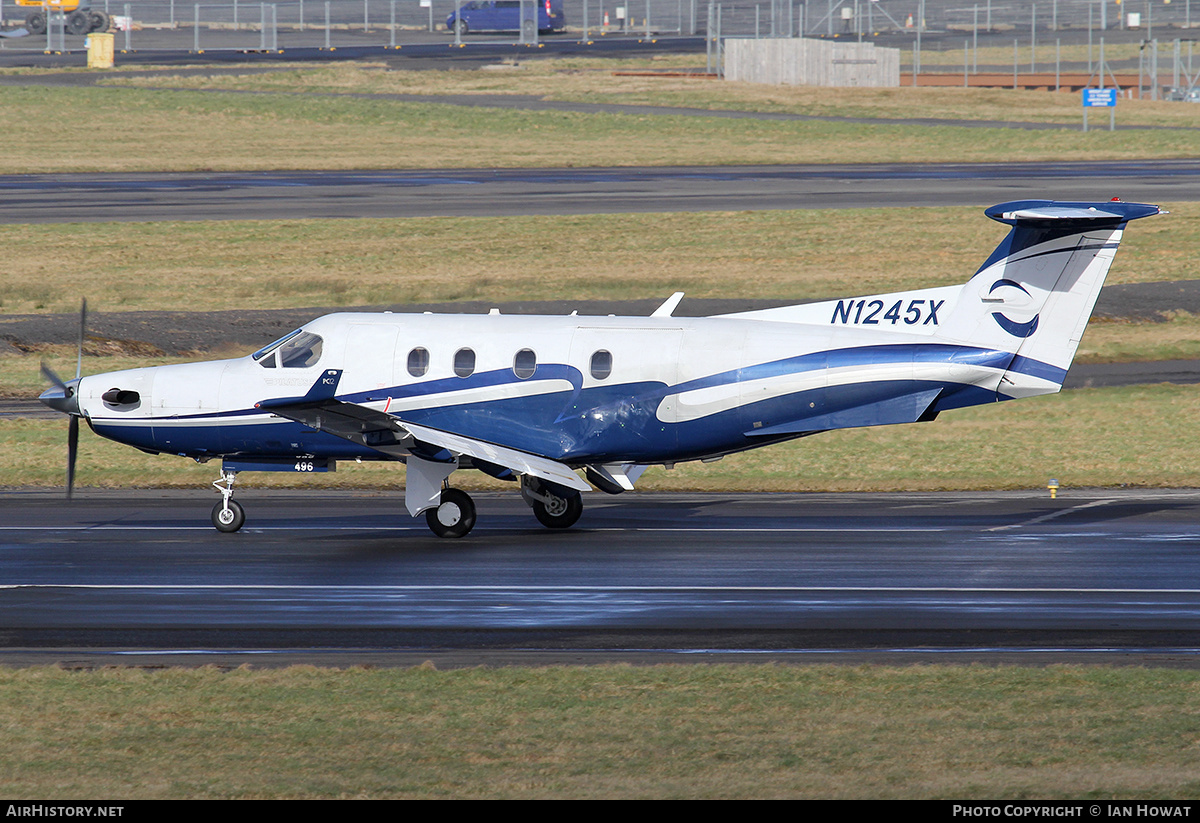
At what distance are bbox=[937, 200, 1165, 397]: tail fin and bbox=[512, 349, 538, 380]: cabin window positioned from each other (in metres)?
5.66

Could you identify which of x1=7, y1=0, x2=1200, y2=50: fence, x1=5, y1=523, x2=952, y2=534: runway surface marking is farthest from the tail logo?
x1=7, y1=0, x2=1200, y2=50: fence

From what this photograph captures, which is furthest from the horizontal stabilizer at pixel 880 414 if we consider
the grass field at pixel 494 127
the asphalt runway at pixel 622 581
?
the grass field at pixel 494 127

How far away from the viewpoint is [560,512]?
2095cm

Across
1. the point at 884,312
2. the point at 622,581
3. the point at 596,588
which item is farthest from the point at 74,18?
the point at 596,588

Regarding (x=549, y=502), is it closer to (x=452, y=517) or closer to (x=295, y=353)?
(x=452, y=517)

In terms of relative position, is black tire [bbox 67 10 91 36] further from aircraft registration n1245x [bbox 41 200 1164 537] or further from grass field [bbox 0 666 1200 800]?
grass field [bbox 0 666 1200 800]

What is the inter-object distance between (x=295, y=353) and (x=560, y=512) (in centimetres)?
438

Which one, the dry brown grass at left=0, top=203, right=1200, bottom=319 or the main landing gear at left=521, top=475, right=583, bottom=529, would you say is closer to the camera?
the main landing gear at left=521, top=475, right=583, bottom=529

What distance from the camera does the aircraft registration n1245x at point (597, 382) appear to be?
763 inches

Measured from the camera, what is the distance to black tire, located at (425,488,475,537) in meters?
20.3

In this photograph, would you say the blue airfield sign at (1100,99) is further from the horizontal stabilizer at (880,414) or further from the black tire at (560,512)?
the black tire at (560,512)

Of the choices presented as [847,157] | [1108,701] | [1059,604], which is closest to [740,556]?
[1059,604]

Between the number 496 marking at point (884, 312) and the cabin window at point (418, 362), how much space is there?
564 centimetres

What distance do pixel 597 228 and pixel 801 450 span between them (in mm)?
23267
